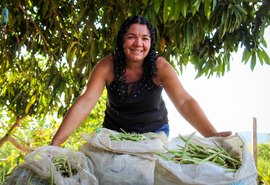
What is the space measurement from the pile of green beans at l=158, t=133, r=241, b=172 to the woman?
56 centimetres

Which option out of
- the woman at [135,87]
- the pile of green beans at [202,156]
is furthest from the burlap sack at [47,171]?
the woman at [135,87]

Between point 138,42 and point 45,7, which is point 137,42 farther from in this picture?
point 45,7

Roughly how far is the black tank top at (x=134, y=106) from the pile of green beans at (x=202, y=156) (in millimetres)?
650

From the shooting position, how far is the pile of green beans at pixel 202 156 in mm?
1018

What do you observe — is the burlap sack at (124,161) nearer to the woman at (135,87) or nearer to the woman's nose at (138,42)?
the woman at (135,87)

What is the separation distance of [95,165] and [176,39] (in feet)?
5.58

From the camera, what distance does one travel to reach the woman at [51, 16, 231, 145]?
172cm

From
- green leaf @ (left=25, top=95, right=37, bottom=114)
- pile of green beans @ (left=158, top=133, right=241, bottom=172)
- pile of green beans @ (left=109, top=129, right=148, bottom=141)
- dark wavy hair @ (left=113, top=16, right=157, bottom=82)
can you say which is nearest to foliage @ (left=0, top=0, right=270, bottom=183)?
green leaf @ (left=25, top=95, right=37, bottom=114)

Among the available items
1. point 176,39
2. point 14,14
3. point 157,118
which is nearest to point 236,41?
point 176,39

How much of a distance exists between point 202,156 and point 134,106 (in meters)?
0.72

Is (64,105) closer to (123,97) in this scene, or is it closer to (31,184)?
(123,97)

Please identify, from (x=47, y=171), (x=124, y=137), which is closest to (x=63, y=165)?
(x=47, y=171)

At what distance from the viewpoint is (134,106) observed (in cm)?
176

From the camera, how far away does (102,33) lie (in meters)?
3.35
